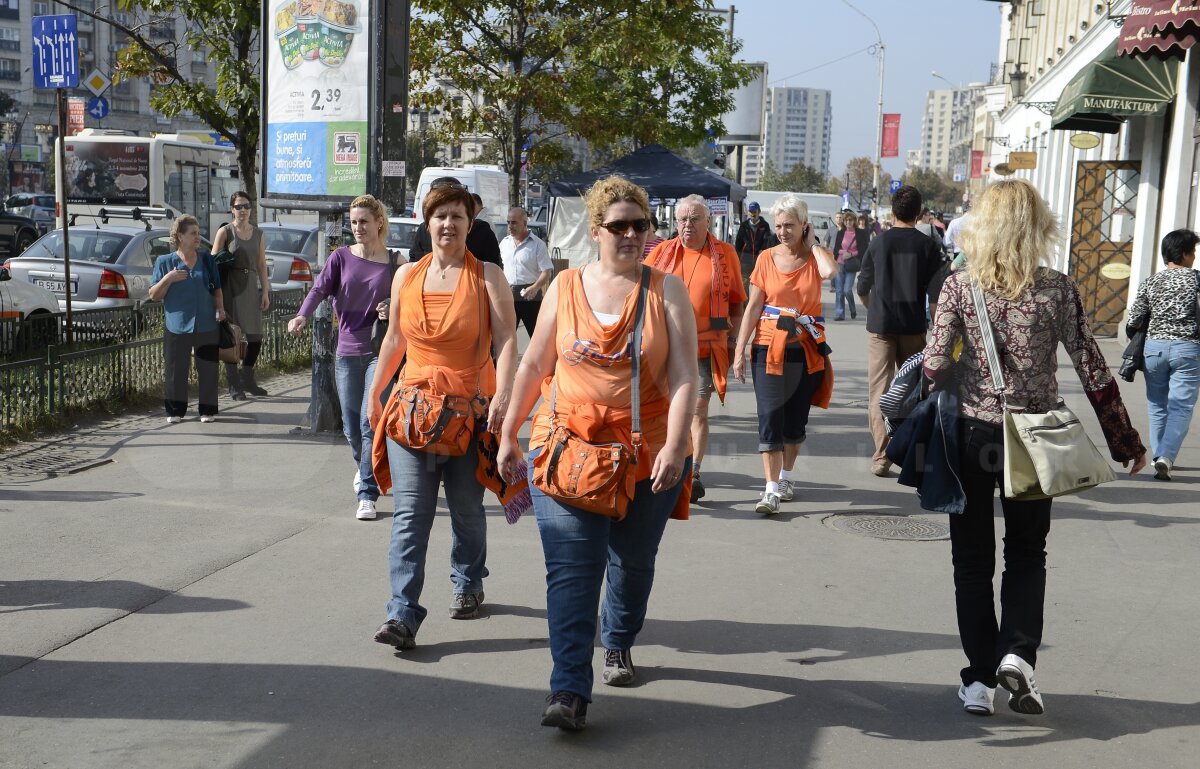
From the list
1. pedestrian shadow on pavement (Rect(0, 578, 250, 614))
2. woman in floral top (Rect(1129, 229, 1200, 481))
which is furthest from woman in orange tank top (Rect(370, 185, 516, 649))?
woman in floral top (Rect(1129, 229, 1200, 481))

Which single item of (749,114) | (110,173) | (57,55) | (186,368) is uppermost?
(749,114)

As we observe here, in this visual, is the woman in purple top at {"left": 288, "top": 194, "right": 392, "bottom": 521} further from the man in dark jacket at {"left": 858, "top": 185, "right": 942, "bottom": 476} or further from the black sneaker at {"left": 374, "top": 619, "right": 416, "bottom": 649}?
the man in dark jacket at {"left": 858, "top": 185, "right": 942, "bottom": 476}

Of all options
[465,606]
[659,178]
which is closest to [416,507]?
[465,606]

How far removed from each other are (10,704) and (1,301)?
7958mm

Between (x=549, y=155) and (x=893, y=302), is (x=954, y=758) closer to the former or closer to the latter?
(x=893, y=302)

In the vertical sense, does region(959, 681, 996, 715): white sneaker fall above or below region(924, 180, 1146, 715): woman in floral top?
below

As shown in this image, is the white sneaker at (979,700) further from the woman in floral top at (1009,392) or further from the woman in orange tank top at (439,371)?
the woman in orange tank top at (439,371)

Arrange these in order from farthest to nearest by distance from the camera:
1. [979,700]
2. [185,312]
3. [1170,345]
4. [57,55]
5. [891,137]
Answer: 1. [891,137]
2. [57,55]
3. [185,312]
4. [1170,345]
5. [979,700]

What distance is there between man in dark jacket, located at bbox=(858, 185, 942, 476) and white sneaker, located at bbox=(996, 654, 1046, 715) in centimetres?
417

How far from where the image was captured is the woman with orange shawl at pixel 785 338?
769 cm

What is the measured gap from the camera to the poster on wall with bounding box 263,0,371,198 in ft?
33.8

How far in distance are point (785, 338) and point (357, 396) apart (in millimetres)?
2622

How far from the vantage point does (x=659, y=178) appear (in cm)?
2052

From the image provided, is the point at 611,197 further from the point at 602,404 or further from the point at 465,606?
the point at 465,606
